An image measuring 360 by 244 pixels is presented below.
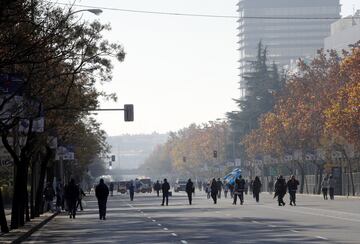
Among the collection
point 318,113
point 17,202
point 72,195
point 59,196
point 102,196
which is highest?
point 318,113

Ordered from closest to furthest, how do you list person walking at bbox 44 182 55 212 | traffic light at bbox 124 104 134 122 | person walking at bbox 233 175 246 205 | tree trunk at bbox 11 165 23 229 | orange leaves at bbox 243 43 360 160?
tree trunk at bbox 11 165 23 229 → person walking at bbox 44 182 55 212 → traffic light at bbox 124 104 134 122 → person walking at bbox 233 175 246 205 → orange leaves at bbox 243 43 360 160

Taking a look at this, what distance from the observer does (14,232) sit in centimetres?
3703

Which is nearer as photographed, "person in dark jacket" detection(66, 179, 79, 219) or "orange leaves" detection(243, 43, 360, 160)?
"person in dark jacket" detection(66, 179, 79, 219)

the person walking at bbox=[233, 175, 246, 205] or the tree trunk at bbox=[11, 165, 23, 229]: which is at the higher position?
the person walking at bbox=[233, 175, 246, 205]

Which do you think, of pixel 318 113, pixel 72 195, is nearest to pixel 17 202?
pixel 72 195

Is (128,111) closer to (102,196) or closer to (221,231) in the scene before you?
(102,196)

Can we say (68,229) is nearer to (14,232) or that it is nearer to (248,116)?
(14,232)

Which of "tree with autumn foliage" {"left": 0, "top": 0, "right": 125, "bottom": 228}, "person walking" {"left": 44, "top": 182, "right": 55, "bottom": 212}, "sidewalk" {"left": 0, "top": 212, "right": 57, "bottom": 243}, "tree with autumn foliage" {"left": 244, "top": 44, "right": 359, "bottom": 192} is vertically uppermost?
"tree with autumn foliage" {"left": 244, "top": 44, "right": 359, "bottom": 192}

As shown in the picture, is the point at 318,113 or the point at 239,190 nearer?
the point at 239,190

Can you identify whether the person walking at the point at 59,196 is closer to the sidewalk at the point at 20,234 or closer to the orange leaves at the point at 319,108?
the sidewalk at the point at 20,234

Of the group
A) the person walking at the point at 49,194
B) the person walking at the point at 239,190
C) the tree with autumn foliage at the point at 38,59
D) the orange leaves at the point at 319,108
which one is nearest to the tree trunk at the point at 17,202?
the tree with autumn foliage at the point at 38,59

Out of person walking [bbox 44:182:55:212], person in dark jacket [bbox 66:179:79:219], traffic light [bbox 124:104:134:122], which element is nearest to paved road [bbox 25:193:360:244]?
person in dark jacket [bbox 66:179:79:219]

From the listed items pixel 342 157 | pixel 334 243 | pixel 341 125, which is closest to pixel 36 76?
pixel 334 243

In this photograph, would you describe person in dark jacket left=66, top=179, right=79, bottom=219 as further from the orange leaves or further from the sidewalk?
the orange leaves
